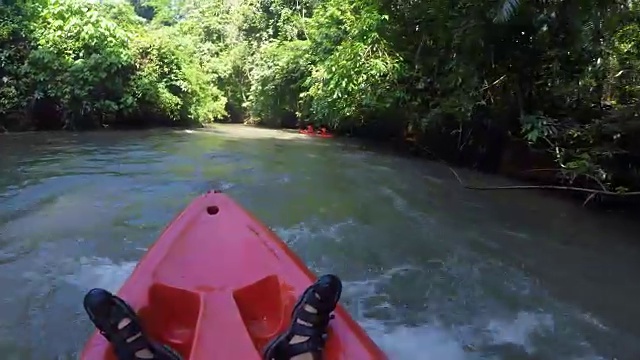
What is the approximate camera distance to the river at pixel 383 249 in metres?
2.78

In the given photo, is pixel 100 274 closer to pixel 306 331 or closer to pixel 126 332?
pixel 126 332

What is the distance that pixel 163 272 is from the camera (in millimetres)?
2295

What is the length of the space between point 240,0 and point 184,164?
12905 mm

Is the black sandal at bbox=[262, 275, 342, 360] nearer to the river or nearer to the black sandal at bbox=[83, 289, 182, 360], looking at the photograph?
the black sandal at bbox=[83, 289, 182, 360]

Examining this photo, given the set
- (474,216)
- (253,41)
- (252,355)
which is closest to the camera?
(252,355)

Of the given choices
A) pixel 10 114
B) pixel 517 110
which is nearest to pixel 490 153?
pixel 517 110

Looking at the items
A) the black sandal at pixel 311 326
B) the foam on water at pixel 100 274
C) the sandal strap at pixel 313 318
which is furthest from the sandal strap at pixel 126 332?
the foam on water at pixel 100 274

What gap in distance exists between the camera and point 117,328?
179 cm

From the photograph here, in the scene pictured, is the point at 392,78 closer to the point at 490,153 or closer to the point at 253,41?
the point at 490,153

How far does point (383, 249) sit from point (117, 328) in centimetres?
251

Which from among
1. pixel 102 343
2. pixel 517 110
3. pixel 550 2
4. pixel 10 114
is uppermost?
pixel 550 2

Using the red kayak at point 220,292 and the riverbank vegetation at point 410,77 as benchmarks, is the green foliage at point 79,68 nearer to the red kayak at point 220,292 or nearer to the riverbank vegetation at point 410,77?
the riverbank vegetation at point 410,77

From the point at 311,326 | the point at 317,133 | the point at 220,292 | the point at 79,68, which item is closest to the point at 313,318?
the point at 311,326

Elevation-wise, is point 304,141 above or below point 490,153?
below
